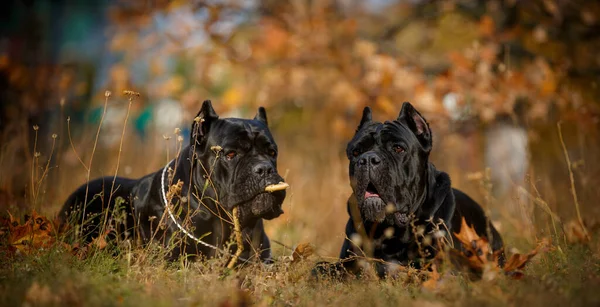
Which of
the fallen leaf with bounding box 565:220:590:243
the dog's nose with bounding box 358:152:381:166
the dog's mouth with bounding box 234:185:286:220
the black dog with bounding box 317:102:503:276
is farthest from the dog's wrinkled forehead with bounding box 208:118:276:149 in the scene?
the fallen leaf with bounding box 565:220:590:243

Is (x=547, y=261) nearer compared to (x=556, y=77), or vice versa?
(x=547, y=261)

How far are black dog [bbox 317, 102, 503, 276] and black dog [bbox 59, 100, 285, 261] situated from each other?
0.59m

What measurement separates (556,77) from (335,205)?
325 centimetres

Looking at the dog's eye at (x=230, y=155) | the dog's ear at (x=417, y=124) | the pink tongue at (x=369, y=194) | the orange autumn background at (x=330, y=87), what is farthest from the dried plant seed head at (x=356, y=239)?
the orange autumn background at (x=330, y=87)

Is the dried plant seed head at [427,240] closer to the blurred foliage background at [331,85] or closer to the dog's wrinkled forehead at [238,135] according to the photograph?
the dog's wrinkled forehead at [238,135]

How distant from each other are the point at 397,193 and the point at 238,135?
46.7 inches

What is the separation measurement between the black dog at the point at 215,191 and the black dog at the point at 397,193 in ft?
1.93

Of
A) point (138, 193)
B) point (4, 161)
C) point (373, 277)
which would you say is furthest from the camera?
point (4, 161)

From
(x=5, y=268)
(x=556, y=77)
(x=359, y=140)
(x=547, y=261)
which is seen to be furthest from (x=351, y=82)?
(x=5, y=268)

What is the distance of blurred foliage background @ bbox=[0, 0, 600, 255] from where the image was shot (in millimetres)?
7617

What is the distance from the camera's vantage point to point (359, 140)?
→ 4465 millimetres

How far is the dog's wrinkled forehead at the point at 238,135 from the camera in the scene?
446 centimetres

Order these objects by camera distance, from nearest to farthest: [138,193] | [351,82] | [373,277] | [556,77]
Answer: [373,277], [138,193], [556,77], [351,82]

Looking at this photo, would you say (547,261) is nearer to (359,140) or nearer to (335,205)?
(359,140)
